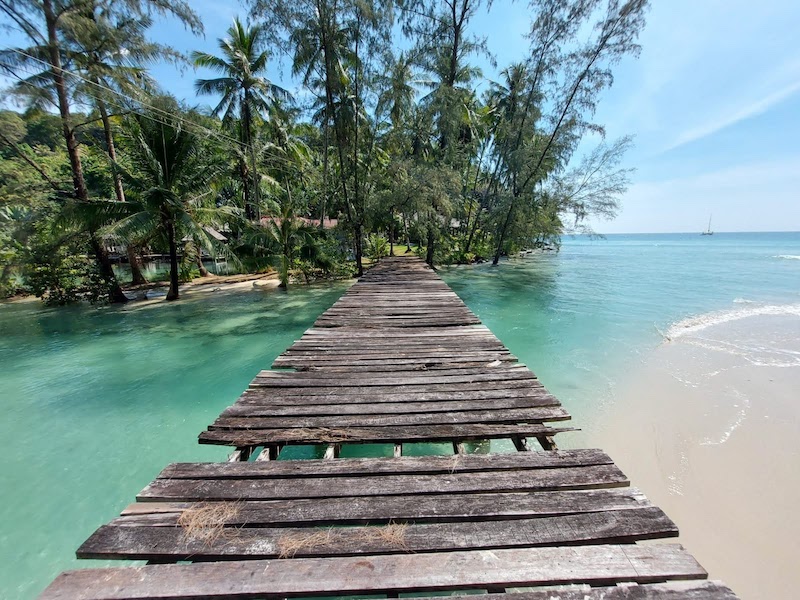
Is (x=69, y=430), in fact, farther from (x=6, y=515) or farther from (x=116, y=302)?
(x=116, y=302)

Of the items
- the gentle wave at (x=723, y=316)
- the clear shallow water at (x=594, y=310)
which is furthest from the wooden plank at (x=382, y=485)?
the gentle wave at (x=723, y=316)

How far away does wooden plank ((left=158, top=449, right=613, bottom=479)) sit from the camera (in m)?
1.86

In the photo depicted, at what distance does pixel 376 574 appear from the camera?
129cm

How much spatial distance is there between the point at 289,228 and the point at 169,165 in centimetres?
441

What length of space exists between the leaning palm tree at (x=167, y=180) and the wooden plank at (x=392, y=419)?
1052 centimetres

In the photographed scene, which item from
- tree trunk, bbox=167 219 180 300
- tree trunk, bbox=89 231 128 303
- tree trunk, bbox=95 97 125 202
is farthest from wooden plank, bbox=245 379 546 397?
tree trunk, bbox=89 231 128 303

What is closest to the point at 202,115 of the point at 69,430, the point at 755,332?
the point at 69,430

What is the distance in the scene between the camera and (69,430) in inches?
178

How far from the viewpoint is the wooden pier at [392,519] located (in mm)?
1270

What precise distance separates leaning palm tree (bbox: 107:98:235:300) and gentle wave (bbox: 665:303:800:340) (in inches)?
574

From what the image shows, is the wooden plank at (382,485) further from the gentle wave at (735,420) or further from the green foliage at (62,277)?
the green foliage at (62,277)

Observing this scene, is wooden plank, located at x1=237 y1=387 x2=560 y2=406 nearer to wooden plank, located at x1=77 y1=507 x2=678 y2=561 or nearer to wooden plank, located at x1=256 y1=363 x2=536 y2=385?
wooden plank, located at x1=256 y1=363 x2=536 y2=385

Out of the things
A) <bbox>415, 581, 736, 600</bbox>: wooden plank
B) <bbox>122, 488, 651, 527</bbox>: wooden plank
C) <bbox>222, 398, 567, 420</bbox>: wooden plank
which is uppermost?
<bbox>222, 398, 567, 420</bbox>: wooden plank

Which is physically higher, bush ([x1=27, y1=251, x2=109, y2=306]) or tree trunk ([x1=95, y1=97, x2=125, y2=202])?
tree trunk ([x1=95, y1=97, x2=125, y2=202])
